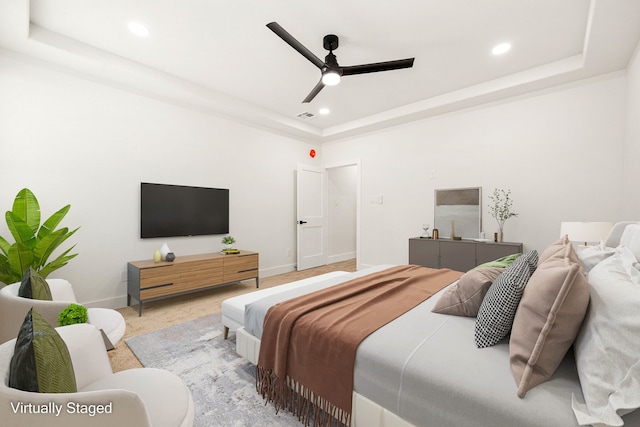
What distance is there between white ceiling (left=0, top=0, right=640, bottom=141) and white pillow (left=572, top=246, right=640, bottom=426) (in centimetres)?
244

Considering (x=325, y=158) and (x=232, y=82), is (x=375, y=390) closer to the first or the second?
(x=232, y=82)

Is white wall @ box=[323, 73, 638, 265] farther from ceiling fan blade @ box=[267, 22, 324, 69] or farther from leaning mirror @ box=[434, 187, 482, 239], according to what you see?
ceiling fan blade @ box=[267, 22, 324, 69]

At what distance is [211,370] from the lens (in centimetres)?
204

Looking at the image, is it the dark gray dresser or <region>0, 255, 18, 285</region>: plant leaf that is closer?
<region>0, 255, 18, 285</region>: plant leaf

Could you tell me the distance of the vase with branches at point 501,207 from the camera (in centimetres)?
366

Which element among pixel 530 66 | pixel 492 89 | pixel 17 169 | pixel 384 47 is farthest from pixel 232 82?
pixel 530 66

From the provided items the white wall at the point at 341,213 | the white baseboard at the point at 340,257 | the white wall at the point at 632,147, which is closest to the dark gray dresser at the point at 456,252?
the white wall at the point at 632,147

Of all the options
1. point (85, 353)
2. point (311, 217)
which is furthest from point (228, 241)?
point (85, 353)

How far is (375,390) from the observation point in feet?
4.00

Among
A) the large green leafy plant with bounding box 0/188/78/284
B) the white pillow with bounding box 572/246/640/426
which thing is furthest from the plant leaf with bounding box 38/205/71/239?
the white pillow with bounding box 572/246/640/426

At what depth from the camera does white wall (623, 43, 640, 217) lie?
2.54m

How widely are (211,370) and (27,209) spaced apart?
227cm

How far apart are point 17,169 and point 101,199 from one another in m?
0.73

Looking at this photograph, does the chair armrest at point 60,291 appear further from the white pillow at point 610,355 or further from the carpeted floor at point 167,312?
the white pillow at point 610,355
